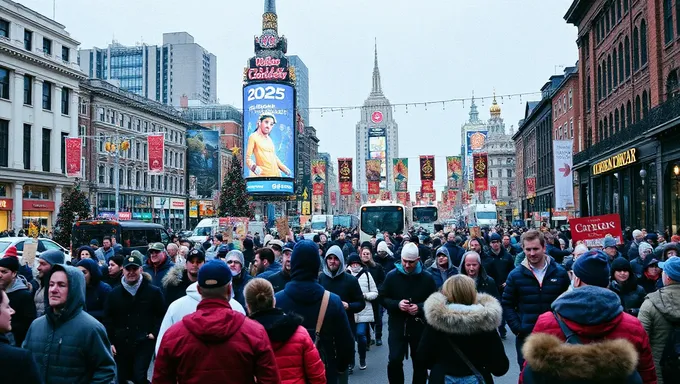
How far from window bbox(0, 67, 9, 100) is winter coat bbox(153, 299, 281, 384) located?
161 feet

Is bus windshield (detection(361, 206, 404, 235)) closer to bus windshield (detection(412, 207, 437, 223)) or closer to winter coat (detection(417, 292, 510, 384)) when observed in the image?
bus windshield (detection(412, 207, 437, 223))

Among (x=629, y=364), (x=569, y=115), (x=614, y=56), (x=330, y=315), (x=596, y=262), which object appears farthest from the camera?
(x=569, y=115)

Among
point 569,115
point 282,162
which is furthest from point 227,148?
point 569,115

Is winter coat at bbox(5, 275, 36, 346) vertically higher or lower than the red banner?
lower

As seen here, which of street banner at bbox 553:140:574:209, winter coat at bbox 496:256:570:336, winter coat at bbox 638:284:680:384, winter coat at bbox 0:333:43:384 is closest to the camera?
winter coat at bbox 0:333:43:384

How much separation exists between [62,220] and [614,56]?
33300 millimetres

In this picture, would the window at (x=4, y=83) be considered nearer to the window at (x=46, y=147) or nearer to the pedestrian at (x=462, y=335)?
the window at (x=46, y=147)

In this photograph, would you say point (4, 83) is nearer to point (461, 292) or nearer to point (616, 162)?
point (616, 162)

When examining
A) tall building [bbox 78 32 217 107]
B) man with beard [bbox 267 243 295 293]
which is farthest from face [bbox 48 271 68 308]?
tall building [bbox 78 32 217 107]

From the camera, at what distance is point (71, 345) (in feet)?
14.8

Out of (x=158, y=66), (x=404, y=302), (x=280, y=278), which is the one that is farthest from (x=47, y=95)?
(x=158, y=66)

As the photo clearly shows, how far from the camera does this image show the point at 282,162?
6462cm

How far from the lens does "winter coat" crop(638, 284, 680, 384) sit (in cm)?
521

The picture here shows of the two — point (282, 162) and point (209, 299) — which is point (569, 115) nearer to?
point (282, 162)
